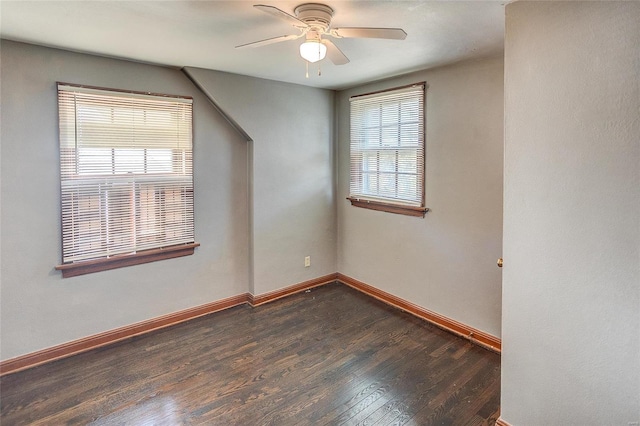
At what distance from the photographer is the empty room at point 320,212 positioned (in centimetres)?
159

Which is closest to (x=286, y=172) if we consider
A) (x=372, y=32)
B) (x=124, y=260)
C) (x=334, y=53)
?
(x=124, y=260)

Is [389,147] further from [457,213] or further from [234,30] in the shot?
[234,30]

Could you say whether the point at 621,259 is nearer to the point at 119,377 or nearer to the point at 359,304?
the point at 359,304

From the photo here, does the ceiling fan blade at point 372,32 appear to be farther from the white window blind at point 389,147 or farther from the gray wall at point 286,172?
the gray wall at point 286,172

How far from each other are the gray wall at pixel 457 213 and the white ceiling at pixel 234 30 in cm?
28

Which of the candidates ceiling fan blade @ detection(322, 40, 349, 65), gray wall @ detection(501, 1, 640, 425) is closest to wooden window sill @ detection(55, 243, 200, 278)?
ceiling fan blade @ detection(322, 40, 349, 65)

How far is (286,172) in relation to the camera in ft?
12.4

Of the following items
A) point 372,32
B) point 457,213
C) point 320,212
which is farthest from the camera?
point 320,212

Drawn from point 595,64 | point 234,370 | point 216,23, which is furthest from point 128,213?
point 595,64

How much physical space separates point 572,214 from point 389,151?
208 centimetres

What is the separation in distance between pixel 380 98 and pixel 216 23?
192cm

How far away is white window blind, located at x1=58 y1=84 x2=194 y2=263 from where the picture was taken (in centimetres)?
265

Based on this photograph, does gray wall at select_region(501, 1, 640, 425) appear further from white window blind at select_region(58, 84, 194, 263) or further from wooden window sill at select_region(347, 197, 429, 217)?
white window blind at select_region(58, 84, 194, 263)

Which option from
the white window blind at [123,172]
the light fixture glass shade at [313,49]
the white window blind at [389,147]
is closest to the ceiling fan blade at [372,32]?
the light fixture glass shade at [313,49]
